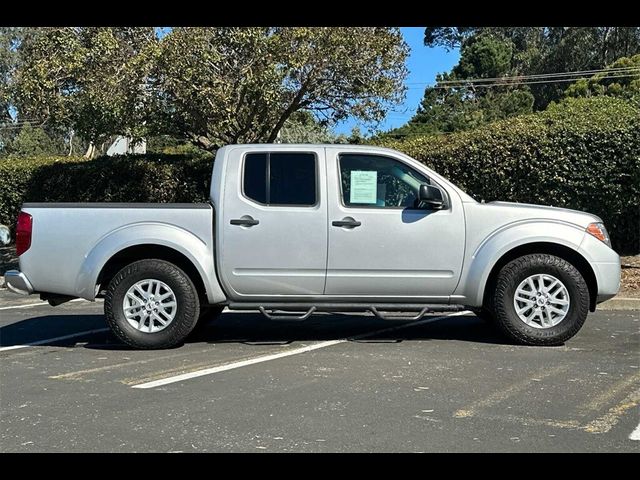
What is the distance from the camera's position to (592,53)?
131 ft

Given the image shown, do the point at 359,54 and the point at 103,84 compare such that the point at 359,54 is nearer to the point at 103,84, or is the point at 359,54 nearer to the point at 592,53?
the point at 103,84

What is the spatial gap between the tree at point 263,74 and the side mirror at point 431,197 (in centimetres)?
512

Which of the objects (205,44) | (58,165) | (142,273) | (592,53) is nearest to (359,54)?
(205,44)

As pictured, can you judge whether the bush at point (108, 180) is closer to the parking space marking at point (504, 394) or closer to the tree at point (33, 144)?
the parking space marking at point (504, 394)

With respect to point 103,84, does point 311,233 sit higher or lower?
lower

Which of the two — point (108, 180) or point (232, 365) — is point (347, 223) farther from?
point (108, 180)

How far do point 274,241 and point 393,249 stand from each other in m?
1.11

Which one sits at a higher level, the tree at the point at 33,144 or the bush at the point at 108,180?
the tree at the point at 33,144

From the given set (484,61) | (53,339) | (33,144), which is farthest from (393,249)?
(33,144)

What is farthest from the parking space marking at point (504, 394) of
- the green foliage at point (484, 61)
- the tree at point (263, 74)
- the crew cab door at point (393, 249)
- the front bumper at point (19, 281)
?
the green foliage at point (484, 61)

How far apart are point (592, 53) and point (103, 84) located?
3560cm

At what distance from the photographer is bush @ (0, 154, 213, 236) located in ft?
46.3

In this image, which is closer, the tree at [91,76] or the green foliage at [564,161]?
the green foliage at [564,161]

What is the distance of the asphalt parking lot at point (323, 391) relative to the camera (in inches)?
160
